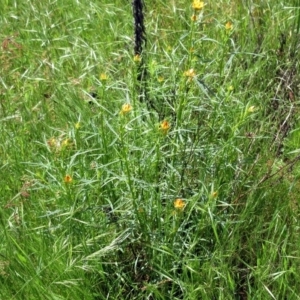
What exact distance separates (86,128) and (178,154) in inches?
16.4

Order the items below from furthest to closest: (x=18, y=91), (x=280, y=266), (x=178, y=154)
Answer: (x=18, y=91)
(x=178, y=154)
(x=280, y=266)

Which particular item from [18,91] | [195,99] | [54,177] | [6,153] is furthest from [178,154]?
[18,91]

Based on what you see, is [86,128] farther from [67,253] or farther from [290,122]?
[290,122]

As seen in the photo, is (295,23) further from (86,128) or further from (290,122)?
(86,128)

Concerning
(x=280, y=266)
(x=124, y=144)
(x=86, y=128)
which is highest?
(x=124, y=144)

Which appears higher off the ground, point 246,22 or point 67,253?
point 246,22

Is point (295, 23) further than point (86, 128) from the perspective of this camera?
Yes

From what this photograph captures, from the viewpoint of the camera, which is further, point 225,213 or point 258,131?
point 258,131

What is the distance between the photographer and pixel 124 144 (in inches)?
74.5

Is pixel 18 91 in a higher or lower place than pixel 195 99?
lower

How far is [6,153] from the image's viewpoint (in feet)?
7.72

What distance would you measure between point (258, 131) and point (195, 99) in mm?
317

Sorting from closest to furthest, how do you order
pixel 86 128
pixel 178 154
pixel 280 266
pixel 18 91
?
pixel 280 266 → pixel 178 154 → pixel 86 128 → pixel 18 91

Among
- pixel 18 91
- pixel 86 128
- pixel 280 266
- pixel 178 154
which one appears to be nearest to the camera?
pixel 280 266
